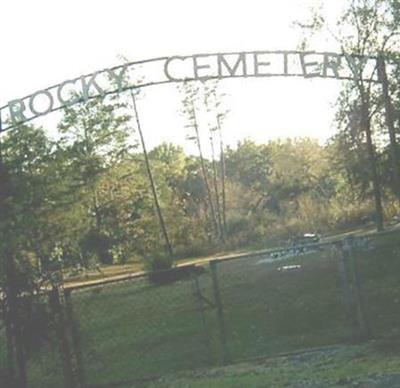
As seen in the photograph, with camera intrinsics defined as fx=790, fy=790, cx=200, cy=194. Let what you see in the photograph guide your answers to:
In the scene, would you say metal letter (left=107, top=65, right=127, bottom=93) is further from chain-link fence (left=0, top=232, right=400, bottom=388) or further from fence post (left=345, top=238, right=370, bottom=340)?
fence post (left=345, top=238, right=370, bottom=340)

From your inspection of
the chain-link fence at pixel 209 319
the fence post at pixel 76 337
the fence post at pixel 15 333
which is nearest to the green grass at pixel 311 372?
the chain-link fence at pixel 209 319

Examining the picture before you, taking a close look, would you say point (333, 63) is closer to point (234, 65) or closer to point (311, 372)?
point (234, 65)

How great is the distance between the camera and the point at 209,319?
15430 mm

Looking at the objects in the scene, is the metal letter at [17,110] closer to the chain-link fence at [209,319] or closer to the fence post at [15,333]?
the chain-link fence at [209,319]

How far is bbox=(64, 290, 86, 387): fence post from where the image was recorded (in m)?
9.36

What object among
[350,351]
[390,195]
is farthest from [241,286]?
[390,195]

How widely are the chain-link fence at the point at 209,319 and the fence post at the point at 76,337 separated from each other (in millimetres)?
12

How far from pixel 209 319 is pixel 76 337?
20.5 feet

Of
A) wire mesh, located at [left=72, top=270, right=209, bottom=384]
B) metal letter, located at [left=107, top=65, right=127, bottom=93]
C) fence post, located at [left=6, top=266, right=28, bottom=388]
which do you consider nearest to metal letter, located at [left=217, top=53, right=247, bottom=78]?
metal letter, located at [left=107, top=65, right=127, bottom=93]

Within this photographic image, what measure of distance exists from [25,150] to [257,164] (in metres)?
80.6

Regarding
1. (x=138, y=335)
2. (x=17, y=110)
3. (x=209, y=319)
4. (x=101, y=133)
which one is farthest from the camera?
(x=101, y=133)

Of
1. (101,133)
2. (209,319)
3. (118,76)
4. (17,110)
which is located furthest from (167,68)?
(101,133)

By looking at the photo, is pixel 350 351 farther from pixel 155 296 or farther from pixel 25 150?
pixel 155 296

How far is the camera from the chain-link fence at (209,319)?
9.49 metres
